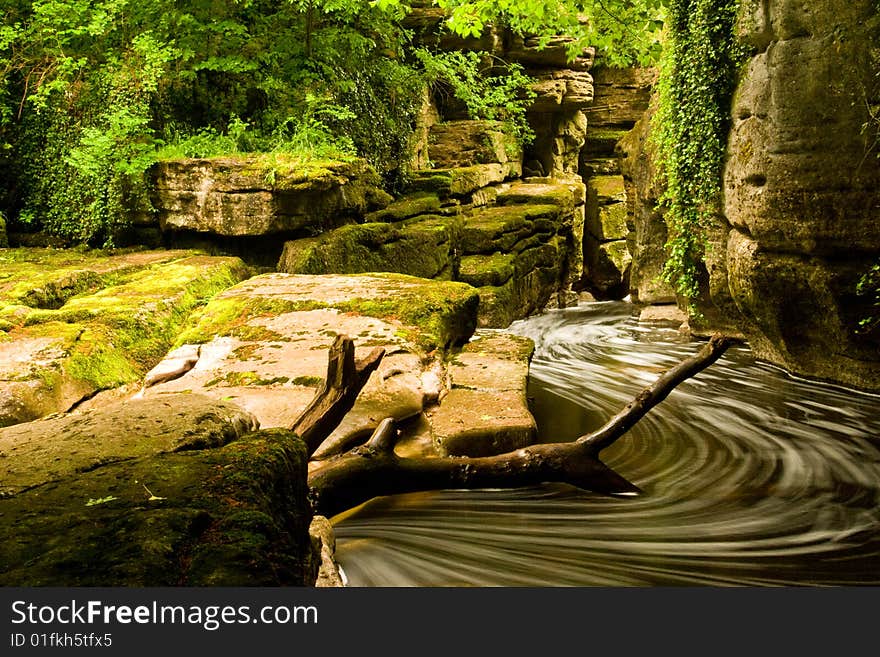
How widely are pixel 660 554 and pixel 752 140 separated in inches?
207

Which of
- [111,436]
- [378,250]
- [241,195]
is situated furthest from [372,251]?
[111,436]

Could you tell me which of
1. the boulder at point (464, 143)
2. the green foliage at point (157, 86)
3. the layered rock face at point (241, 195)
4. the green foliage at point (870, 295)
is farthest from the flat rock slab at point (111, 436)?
the boulder at point (464, 143)

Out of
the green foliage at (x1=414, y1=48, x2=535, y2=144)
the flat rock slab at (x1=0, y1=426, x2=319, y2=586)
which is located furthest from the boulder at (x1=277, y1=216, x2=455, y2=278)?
the flat rock slab at (x1=0, y1=426, x2=319, y2=586)

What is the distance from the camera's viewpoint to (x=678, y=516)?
4.23m

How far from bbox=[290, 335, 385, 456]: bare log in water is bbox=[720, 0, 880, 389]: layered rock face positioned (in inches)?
204

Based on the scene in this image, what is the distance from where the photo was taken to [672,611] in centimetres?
188

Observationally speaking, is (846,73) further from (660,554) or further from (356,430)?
(356,430)

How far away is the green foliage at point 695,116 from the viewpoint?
7.78m

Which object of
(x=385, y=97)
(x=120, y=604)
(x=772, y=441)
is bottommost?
(x=772, y=441)

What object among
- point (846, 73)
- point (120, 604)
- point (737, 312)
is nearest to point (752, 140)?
point (846, 73)

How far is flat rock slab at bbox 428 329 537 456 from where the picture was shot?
173 inches

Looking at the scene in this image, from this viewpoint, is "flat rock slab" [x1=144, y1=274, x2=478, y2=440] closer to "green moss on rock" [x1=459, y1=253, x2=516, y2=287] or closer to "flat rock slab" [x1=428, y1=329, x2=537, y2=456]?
"flat rock slab" [x1=428, y1=329, x2=537, y2=456]

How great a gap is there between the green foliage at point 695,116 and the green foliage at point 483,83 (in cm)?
621

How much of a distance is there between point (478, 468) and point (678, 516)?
4.57ft
